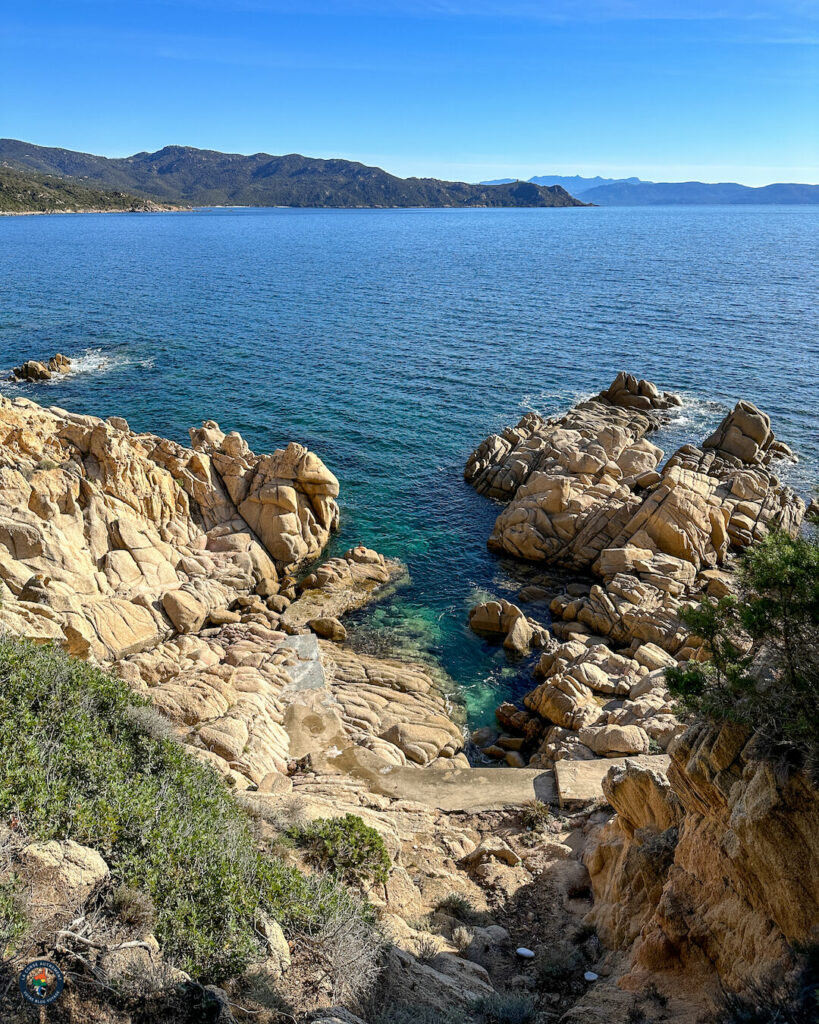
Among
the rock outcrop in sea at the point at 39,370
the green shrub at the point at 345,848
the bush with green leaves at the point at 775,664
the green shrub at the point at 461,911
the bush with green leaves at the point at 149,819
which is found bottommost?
the green shrub at the point at 461,911

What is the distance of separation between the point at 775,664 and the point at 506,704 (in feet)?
52.8

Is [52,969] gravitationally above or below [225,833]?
above

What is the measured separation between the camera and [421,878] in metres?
15.6

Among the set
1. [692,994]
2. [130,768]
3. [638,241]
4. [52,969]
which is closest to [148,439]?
[130,768]

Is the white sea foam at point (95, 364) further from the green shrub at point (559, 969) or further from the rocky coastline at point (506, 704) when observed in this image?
the green shrub at point (559, 969)

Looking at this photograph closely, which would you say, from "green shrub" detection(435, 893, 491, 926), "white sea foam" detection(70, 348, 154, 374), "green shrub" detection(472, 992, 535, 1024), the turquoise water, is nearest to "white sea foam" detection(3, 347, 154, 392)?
"white sea foam" detection(70, 348, 154, 374)

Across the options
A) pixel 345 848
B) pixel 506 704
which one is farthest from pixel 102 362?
pixel 345 848

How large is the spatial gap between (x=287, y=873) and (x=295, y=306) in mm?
82700

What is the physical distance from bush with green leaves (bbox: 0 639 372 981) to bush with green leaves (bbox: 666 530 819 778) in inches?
294

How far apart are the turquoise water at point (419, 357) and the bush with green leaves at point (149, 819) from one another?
1565cm

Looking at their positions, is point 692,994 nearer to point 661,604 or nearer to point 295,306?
point 661,604

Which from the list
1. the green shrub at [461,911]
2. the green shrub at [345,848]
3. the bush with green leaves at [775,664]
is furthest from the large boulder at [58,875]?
the bush with green leaves at [775,664]

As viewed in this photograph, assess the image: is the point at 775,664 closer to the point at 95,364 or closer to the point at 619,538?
the point at 619,538

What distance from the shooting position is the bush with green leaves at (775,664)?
33.0 feet
